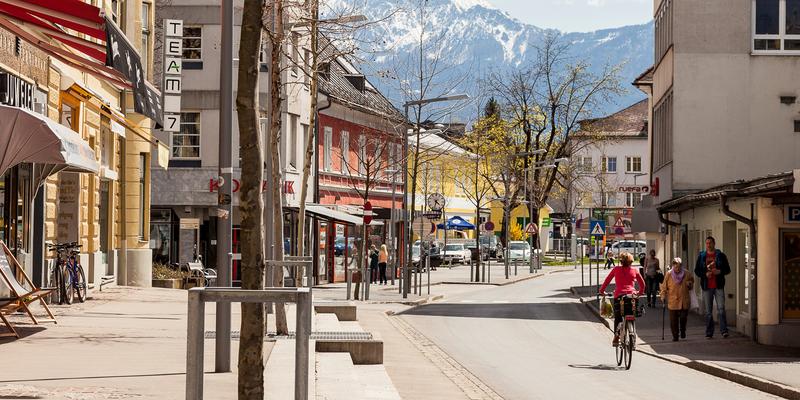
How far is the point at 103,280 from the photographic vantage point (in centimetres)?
3253

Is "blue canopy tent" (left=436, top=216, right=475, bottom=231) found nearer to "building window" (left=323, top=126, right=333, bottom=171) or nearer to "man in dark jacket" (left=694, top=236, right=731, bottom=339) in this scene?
"building window" (left=323, top=126, right=333, bottom=171)

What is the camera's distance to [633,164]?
132 meters

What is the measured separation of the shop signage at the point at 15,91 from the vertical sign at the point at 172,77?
46.8 ft

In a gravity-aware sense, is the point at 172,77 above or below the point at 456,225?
above

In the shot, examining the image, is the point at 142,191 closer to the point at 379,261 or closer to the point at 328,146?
the point at 379,261

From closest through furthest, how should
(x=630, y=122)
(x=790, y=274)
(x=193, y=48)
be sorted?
(x=790, y=274) < (x=193, y=48) < (x=630, y=122)

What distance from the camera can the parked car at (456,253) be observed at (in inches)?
3482

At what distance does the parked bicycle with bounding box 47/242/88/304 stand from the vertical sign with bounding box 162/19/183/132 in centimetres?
1125

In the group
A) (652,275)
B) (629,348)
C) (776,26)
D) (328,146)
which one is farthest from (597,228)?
(629,348)

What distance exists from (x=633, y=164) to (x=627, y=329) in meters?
113

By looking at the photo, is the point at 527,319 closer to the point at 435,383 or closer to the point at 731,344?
the point at 731,344

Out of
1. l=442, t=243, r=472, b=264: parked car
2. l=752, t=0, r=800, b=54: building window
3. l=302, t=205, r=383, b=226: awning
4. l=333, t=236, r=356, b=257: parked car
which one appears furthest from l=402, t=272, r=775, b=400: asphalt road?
l=442, t=243, r=472, b=264: parked car

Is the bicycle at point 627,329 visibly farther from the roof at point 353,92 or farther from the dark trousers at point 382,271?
the roof at point 353,92

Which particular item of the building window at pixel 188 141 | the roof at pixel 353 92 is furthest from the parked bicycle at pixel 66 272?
the roof at pixel 353 92
